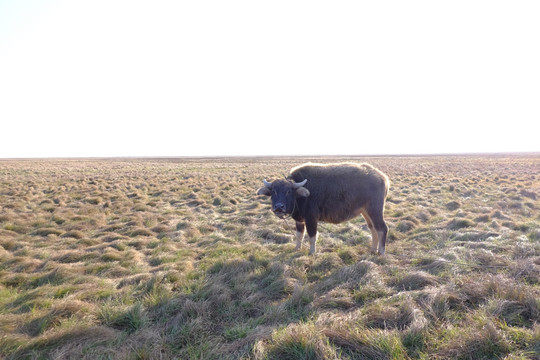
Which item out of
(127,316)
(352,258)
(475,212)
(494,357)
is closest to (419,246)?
(352,258)

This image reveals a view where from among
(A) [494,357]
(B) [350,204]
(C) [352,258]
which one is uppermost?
(B) [350,204]

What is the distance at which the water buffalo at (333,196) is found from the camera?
22.9 feet

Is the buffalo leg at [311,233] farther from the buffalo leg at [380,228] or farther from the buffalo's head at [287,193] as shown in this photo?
the buffalo leg at [380,228]

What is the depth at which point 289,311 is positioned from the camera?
14.3 feet

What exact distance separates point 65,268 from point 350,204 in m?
6.85

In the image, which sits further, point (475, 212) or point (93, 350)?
point (475, 212)

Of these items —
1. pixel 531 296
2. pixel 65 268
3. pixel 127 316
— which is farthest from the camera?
pixel 65 268

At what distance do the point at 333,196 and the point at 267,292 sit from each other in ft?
10.5

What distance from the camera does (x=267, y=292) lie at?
16.8 ft

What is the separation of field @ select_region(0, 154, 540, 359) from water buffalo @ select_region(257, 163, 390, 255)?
2.78 feet

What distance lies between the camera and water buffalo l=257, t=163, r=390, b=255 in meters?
6.99

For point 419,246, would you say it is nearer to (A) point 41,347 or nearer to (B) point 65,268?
(A) point 41,347

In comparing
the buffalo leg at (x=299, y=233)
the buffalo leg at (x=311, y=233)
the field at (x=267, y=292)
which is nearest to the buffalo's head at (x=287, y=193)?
the buffalo leg at (x=311, y=233)

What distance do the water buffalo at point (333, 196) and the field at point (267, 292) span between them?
2.78 ft
